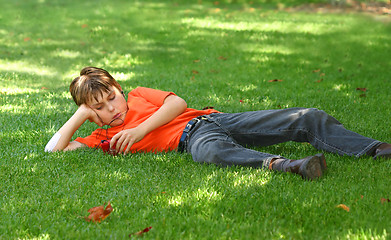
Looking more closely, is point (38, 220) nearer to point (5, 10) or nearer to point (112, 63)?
point (112, 63)

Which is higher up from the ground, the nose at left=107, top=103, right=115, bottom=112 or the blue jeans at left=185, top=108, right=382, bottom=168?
the nose at left=107, top=103, right=115, bottom=112

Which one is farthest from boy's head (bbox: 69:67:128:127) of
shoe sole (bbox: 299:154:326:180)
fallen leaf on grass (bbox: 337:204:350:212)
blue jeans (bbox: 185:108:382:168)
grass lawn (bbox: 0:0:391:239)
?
fallen leaf on grass (bbox: 337:204:350:212)

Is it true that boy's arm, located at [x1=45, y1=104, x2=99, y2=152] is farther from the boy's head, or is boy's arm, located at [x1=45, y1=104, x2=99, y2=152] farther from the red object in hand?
the red object in hand

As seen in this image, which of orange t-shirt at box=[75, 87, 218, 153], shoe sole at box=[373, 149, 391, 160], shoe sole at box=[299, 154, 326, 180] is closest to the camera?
shoe sole at box=[299, 154, 326, 180]

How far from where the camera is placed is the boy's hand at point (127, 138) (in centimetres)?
376

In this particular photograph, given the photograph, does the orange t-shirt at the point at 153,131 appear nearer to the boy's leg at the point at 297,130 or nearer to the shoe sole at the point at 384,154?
the boy's leg at the point at 297,130

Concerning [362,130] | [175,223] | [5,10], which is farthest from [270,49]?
[5,10]

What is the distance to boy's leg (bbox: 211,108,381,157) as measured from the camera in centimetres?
361

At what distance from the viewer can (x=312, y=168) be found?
10.3 ft

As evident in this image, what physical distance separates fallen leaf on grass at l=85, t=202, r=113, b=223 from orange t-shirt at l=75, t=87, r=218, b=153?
4.03 feet

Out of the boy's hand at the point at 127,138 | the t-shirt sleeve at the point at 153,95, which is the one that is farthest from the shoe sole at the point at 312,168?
the t-shirt sleeve at the point at 153,95

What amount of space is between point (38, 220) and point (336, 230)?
70.6 inches

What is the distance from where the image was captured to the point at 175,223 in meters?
2.64

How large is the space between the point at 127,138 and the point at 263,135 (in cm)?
117
